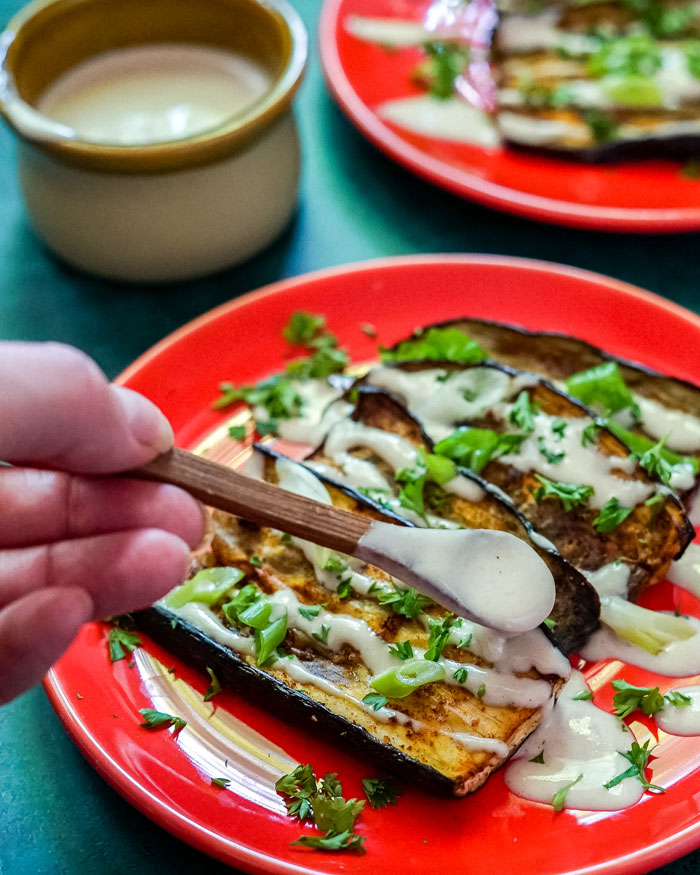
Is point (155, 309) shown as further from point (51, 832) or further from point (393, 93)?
point (51, 832)

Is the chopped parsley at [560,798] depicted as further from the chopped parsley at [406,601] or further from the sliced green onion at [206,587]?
the sliced green onion at [206,587]

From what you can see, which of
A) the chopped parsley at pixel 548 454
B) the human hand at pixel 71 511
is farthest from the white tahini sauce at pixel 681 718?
the human hand at pixel 71 511

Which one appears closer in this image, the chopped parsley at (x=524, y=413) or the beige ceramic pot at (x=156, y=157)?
the chopped parsley at (x=524, y=413)

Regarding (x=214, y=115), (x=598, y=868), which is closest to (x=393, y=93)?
(x=214, y=115)

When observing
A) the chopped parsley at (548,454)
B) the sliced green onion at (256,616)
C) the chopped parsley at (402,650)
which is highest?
the chopped parsley at (548,454)

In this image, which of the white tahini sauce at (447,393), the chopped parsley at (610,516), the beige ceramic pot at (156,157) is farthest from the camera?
the beige ceramic pot at (156,157)
